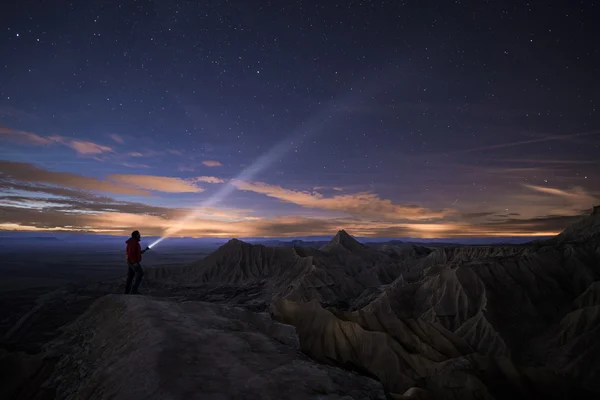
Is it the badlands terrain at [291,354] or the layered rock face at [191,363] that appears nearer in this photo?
the layered rock face at [191,363]

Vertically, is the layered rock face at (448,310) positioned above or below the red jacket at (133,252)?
below

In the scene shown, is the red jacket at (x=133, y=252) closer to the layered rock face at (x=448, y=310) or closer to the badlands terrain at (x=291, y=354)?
the badlands terrain at (x=291, y=354)

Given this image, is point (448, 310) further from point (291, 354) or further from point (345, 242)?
point (345, 242)

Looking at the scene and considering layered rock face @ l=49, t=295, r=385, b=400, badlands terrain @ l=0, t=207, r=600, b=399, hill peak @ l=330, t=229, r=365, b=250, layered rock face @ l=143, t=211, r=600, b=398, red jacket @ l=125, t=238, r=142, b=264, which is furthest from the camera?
hill peak @ l=330, t=229, r=365, b=250

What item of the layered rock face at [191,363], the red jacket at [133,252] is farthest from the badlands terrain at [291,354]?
the red jacket at [133,252]

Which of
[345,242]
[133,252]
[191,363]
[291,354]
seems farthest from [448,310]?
[345,242]

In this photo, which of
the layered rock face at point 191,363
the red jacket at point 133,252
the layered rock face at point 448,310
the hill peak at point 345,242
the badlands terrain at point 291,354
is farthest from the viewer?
the hill peak at point 345,242

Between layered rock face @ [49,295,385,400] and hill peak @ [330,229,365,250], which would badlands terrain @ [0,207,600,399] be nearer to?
layered rock face @ [49,295,385,400]

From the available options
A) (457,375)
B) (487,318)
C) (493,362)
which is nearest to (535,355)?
(487,318)

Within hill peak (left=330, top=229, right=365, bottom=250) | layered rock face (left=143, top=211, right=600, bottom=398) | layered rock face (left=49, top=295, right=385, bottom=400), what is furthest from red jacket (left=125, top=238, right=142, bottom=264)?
hill peak (left=330, top=229, right=365, bottom=250)

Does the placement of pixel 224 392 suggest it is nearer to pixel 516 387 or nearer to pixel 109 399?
pixel 109 399

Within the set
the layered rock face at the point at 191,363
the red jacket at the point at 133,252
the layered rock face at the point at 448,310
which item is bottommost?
the layered rock face at the point at 448,310

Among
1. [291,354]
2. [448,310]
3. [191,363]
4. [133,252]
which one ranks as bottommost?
[448,310]

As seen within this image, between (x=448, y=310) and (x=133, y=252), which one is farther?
(x=448, y=310)
